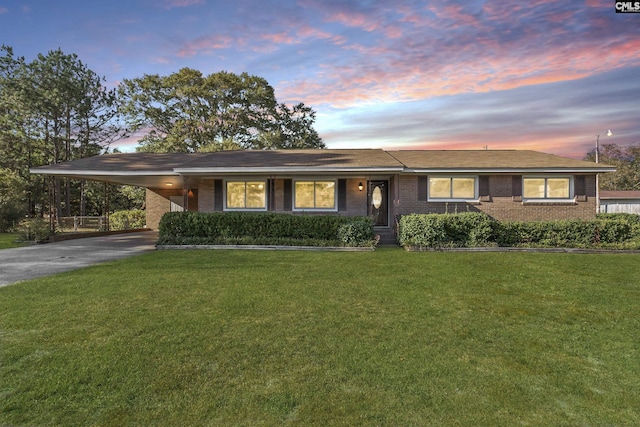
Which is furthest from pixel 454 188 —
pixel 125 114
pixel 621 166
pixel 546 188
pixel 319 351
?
pixel 621 166

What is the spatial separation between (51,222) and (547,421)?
1717cm

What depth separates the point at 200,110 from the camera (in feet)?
A: 89.7

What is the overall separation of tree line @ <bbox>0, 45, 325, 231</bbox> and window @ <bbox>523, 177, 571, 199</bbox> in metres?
18.3

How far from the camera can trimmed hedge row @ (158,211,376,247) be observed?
11.6 metres

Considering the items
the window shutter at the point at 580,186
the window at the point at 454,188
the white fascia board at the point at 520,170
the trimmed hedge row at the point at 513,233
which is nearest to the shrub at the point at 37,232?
the trimmed hedge row at the point at 513,233

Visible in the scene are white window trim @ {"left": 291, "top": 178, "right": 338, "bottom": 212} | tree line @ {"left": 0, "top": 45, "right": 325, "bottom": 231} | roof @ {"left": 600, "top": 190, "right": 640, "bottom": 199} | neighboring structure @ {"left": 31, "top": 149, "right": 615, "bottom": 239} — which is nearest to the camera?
neighboring structure @ {"left": 31, "top": 149, "right": 615, "bottom": 239}

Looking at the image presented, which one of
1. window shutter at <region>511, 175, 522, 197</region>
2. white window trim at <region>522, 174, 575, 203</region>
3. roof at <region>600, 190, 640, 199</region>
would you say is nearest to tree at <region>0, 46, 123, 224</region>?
window shutter at <region>511, 175, 522, 197</region>

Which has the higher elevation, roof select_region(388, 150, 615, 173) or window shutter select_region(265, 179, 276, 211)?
roof select_region(388, 150, 615, 173)

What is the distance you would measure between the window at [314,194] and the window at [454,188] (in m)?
4.09

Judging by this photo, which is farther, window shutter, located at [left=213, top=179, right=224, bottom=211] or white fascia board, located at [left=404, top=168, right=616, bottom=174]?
window shutter, located at [left=213, top=179, right=224, bottom=211]

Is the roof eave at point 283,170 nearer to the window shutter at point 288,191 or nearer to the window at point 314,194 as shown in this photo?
the window shutter at point 288,191

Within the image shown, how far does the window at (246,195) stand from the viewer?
14570 millimetres

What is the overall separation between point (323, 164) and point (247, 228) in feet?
12.7

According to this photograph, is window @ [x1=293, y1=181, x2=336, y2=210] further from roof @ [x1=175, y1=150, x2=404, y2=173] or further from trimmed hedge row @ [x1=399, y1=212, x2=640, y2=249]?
trimmed hedge row @ [x1=399, y1=212, x2=640, y2=249]
